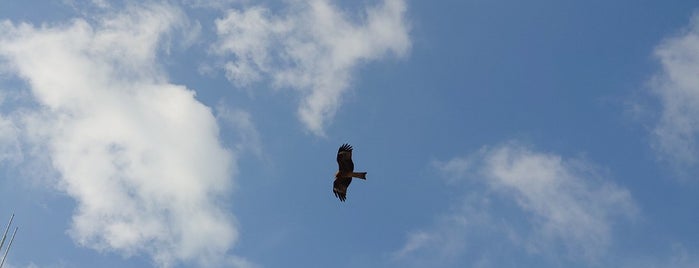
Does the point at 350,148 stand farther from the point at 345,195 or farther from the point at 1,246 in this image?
the point at 1,246

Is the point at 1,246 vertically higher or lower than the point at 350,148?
higher

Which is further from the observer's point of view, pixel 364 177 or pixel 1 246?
pixel 1 246

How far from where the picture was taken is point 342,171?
40.4 meters

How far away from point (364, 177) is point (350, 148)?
2040 mm

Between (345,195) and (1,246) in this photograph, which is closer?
(345,195)

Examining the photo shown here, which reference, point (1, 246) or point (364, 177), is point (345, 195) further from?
point (1, 246)

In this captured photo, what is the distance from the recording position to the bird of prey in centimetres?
3978

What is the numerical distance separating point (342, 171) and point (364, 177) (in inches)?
62.3

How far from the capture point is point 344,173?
1594 inches

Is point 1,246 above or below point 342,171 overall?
above

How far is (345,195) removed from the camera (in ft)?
135

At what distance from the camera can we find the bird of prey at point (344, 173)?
39.8 m

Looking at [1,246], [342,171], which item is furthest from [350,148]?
[1,246]

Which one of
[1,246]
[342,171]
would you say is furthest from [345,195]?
[1,246]
